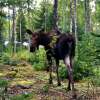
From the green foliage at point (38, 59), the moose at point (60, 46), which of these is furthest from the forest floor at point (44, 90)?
the green foliage at point (38, 59)

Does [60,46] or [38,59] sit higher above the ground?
[60,46]

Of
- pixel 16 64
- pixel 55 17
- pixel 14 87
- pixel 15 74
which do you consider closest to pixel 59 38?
pixel 14 87

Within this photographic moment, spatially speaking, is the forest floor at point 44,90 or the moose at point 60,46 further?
the moose at point 60,46

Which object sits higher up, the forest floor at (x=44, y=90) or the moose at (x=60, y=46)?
the moose at (x=60, y=46)

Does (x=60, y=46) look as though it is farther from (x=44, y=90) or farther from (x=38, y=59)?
(x=38, y=59)

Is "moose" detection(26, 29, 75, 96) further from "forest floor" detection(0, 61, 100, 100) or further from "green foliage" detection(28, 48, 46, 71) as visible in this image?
"green foliage" detection(28, 48, 46, 71)

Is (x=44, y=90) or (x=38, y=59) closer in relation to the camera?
(x=44, y=90)

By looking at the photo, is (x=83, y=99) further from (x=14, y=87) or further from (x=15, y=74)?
(x=15, y=74)

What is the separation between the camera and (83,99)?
9086 mm

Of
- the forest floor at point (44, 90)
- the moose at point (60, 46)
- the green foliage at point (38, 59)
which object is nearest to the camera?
the forest floor at point (44, 90)

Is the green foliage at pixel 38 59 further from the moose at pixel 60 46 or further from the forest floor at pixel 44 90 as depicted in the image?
the moose at pixel 60 46

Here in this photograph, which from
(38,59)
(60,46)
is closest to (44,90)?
(60,46)

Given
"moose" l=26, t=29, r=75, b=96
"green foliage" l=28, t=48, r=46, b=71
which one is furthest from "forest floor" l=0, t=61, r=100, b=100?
"green foliage" l=28, t=48, r=46, b=71

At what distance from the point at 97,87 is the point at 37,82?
2.79 metres
